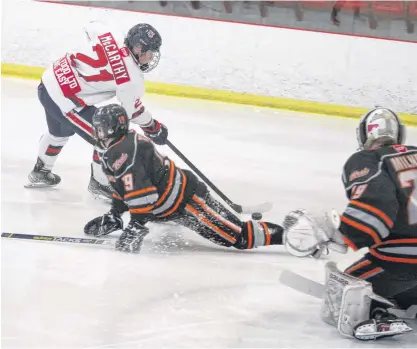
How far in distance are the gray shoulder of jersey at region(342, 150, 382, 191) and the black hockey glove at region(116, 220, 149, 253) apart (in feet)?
2.39

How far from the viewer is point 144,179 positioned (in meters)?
2.52

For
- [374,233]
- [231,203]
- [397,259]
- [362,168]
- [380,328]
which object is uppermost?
[362,168]

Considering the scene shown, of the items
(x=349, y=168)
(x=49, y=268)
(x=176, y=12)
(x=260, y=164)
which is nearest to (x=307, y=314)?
(x=349, y=168)

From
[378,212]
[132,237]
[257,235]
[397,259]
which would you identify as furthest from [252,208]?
[378,212]

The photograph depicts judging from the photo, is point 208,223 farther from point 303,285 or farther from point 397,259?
point 397,259

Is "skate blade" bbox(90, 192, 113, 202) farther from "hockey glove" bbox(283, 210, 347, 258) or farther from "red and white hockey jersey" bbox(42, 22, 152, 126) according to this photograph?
"hockey glove" bbox(283, 210, 347, 258)

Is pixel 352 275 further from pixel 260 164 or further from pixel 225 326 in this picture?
pixel 260 164

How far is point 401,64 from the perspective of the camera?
4039mm

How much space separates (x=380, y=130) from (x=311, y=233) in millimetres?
348

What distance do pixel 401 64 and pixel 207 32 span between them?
0.96 m

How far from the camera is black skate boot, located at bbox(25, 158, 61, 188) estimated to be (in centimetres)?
318

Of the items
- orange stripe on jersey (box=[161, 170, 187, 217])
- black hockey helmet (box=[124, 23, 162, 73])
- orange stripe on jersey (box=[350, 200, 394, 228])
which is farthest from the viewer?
black hockey helmet (box=[124, 23, 162, 73])

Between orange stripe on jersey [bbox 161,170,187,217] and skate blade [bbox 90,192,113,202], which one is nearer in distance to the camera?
orange stripe on jersey [bbox 161,170,187,217]

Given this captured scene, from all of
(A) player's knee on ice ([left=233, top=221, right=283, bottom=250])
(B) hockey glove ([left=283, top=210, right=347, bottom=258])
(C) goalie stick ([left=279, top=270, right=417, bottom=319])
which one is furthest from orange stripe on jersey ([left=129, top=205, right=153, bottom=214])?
(B) hockey glove ([left=283, top=210, right=347, bottom=258])
